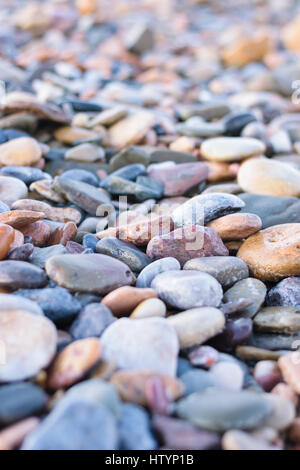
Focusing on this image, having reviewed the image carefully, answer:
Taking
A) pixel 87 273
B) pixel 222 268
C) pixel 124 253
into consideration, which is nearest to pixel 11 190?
pixel 124 253

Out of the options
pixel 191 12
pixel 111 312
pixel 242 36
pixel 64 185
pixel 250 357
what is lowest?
pixel 250 357

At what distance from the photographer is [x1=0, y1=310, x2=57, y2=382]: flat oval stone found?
38.2 inches

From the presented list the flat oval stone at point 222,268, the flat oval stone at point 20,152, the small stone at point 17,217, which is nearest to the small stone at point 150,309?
the flat oval stone at point 222,268

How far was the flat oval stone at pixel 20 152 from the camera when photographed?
6.98 ft

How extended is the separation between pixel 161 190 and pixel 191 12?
18.4 feet

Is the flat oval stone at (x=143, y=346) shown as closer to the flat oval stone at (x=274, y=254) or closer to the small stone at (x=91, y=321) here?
the small stone at (x=91, y=321)

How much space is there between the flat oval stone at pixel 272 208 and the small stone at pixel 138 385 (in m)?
0.97

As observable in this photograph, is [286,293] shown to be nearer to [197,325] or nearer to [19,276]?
[197,325]

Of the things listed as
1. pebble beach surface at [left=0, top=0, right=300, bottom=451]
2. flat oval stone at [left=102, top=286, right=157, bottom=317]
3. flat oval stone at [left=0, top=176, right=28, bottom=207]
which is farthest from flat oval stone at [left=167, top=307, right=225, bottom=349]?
flat oval stone at [left=0, top=176, right=28, bottom=207]

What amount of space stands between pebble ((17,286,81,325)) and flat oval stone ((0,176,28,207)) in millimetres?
693

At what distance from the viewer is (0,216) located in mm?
1512

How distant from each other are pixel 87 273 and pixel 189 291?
12.2 inches

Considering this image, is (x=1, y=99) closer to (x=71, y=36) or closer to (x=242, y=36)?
(x=71, y=36)

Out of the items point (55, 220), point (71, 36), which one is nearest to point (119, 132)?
point (55, 220)
